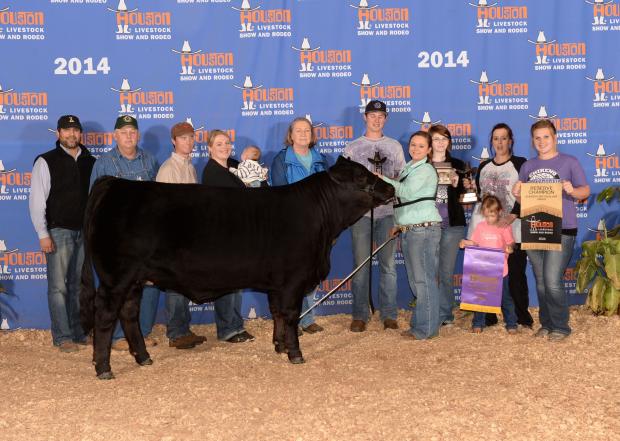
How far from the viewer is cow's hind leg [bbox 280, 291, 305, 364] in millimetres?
5617

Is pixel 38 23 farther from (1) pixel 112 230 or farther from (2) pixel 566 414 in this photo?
(2) pixel 566 414

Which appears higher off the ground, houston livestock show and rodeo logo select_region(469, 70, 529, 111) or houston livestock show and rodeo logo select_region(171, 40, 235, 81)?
houston livestock show and rodeo logo select_region(171, 40, 235, 81)

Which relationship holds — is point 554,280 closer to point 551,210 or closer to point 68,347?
point 551,210

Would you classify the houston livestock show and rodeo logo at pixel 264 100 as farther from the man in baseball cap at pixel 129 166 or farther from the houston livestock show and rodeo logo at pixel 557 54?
the houston livestock show and rodeo logo at pixel 557 54

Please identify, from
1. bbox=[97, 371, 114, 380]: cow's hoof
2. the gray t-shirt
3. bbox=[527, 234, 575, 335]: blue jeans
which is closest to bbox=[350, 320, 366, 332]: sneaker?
the gray t-shirt

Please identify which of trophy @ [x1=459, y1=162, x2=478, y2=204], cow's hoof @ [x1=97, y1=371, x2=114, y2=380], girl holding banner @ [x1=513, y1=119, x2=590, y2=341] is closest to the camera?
cow's hoof @ [x1=97, y1=371, x2=114, y2=380]

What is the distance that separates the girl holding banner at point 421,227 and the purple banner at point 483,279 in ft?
0.97

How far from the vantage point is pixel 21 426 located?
4168mm

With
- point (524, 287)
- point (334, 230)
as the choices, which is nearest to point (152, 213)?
point (334, 230)

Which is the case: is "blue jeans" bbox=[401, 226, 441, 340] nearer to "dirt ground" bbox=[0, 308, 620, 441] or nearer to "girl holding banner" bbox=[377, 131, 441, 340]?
"girl holding banner" bbox=[377, 131, 441, 340]

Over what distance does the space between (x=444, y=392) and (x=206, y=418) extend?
59.8 inches

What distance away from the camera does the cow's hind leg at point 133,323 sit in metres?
5.63

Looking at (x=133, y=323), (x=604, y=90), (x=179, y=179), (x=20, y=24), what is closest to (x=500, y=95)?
(x=604, y=90)

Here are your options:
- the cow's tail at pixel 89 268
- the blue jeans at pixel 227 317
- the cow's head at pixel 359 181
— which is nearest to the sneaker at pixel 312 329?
the blue jeans at pixel 227 317
